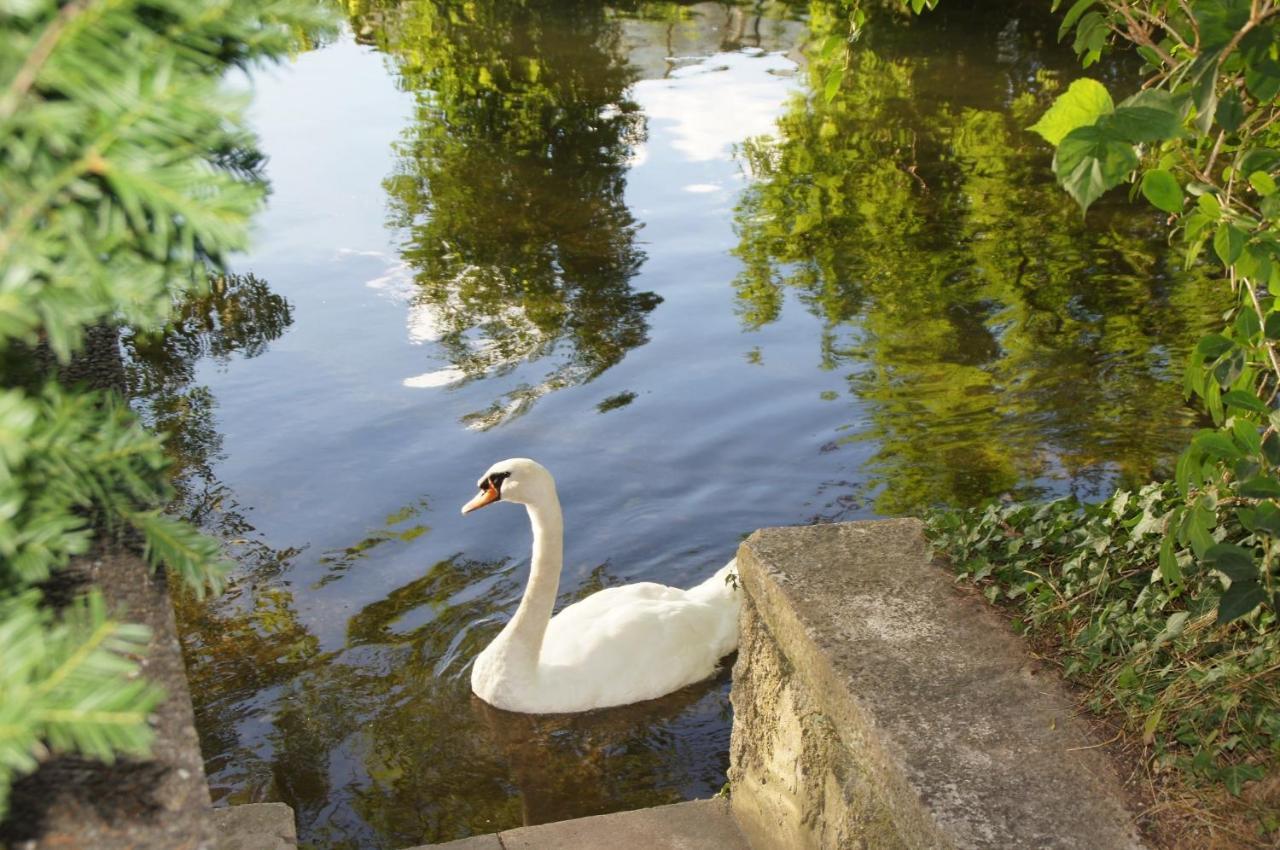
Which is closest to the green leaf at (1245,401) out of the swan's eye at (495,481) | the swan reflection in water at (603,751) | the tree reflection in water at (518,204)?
the swan reflection in water at (603,751)

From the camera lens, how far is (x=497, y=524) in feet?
22.3

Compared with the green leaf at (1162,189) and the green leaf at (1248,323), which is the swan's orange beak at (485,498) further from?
the green leaf at (1162,189)

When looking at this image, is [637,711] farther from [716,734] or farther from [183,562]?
[183,562]

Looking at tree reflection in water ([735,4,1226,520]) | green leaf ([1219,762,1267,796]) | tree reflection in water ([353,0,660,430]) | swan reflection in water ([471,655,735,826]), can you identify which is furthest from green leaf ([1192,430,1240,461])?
tree reflection in water ([353,0,660,430])

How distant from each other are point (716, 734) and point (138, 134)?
480 cm

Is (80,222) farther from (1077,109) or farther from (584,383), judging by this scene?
(584,383)

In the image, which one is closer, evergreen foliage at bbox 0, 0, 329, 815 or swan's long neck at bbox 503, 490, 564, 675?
evergreen foliage at bbox 0, 0, 329, 815

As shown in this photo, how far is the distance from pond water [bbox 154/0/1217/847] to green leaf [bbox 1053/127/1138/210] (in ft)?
4.12

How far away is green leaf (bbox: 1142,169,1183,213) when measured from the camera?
2.25m

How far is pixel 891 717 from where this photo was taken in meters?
2.66

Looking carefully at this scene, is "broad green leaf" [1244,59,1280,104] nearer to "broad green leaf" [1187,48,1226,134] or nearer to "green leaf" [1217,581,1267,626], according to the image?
"broad green leaf" [1187,48,1226,134]

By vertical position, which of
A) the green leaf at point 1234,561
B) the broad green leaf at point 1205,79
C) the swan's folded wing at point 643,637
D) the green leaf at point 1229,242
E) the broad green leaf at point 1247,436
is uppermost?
the broad green leaf at point 1205,79

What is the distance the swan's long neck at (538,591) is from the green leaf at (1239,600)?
3.47 metres

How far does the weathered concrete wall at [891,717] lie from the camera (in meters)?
2.44
